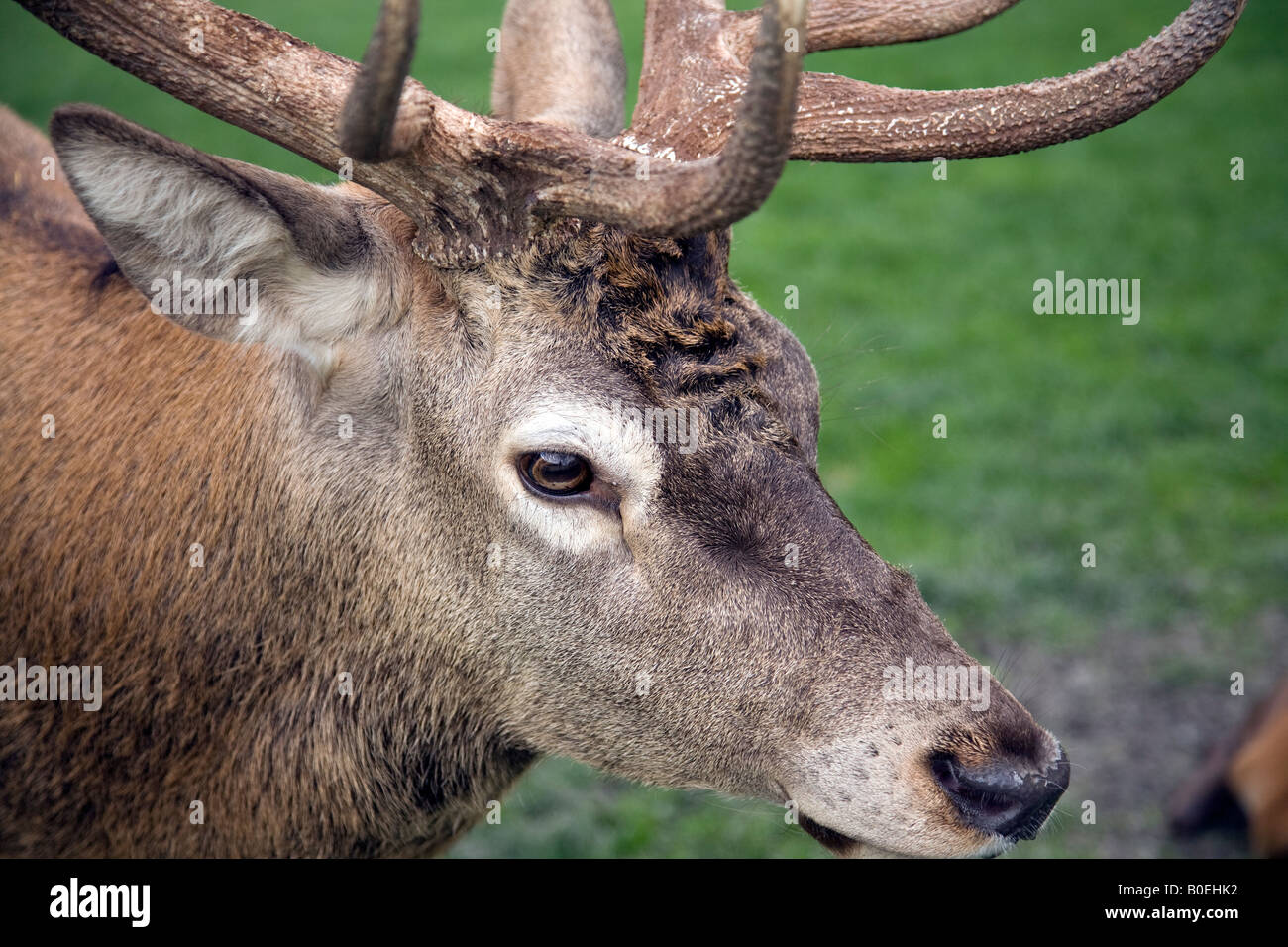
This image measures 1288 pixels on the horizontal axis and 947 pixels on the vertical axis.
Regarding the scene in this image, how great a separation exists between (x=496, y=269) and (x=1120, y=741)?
177 inches

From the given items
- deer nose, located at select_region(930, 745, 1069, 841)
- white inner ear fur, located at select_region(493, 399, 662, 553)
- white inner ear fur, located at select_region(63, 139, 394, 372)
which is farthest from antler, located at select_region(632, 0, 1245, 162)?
deer nose, located at select_region(930, 745, 1069, 841)

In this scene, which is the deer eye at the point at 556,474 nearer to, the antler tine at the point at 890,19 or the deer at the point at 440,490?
the deer at the point at 440,490

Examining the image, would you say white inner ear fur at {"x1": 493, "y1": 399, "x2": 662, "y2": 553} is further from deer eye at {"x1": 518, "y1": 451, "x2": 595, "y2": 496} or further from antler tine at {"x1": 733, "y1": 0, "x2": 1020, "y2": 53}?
antler tine at {"x1": 733, "y1": 0, "x2": 1020, "y2": 53}

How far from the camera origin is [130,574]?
2918mm

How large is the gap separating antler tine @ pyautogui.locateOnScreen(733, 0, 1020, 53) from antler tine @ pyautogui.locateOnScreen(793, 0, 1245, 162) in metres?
0.53

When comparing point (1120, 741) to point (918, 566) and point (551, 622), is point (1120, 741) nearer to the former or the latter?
point (918, 566)

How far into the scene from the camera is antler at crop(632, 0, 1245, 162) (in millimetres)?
2941

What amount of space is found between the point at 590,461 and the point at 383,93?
3.00ft

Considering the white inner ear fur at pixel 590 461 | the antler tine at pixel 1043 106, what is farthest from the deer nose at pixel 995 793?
the antler tine at pixel 1043 106

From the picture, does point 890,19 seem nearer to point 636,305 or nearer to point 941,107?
point 941,107

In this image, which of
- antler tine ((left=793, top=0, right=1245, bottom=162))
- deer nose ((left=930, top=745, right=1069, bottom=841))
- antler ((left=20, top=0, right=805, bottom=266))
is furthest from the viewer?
antler tine ((left=793, top=0, right=1245, bottom=162))

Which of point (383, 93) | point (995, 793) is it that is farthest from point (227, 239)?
point (995, 793)

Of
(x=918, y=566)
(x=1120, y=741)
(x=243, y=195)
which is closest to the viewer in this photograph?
(x=243, y=195)
